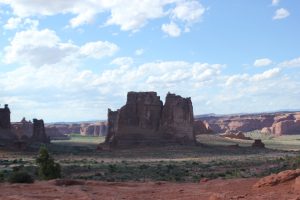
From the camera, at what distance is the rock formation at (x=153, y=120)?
276ft

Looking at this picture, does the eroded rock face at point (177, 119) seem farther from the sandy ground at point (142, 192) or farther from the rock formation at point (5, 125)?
the sandy ground at point (142, 192)

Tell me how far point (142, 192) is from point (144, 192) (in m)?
0.08

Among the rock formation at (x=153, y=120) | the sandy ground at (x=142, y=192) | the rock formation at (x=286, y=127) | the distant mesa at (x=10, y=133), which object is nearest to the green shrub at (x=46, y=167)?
the sandy ground at (x=142, y=192)

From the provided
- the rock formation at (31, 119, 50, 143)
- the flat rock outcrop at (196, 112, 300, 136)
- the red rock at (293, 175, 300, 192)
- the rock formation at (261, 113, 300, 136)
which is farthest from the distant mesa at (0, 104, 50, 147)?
the rock formation at (261, 113, 300, 136)

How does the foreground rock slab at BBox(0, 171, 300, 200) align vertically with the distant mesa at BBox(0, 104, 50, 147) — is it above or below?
below

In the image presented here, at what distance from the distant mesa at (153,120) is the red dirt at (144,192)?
61817 millimetres

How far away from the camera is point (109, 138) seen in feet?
292

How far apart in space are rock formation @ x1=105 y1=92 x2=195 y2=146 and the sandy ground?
6183 cm

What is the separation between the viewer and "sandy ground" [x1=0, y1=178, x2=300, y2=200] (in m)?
15.5

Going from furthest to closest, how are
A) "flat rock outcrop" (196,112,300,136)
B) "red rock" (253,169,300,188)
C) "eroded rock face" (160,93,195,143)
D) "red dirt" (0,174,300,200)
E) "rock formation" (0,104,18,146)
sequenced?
"flat rock outcrop" (196,112,300,136) → "eroded rock face" (160,93,195,143) → "rock formation" (0,104,18,146) → "red rock" (253,169,300,188) → "red dirt" (0,174,300,200)

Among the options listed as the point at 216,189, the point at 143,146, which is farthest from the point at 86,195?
the point at 143,146

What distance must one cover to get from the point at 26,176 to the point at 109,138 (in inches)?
2555

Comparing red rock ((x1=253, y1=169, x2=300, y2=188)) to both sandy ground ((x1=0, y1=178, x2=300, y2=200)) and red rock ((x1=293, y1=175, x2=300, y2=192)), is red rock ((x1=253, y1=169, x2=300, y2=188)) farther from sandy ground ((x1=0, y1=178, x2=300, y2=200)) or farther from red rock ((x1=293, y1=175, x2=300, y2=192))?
red rock ((x1=293, y1=175, x2=300, y2=192))

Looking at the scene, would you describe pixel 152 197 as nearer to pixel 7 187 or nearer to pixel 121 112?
pixel 7 187
